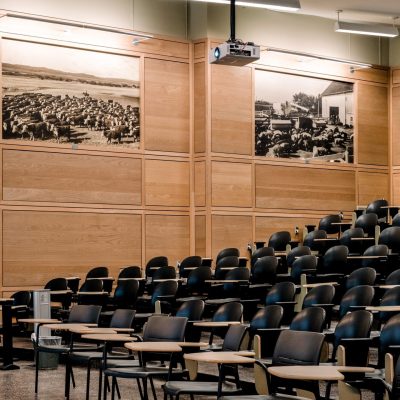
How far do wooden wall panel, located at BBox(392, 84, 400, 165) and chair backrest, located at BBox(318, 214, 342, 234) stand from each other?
3.06 m

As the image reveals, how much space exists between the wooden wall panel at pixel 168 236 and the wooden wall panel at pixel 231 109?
4.70 ft

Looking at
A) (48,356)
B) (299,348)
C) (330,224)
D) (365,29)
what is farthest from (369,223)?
(299,348)

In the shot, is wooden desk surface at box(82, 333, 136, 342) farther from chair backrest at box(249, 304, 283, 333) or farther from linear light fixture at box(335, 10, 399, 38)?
linear light fixture at box(335, 10, 399, 38)

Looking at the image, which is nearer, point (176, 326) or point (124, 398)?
point (176, 326)

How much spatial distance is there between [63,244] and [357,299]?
267 inches

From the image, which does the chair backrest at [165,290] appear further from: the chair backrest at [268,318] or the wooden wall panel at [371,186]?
the wooden wall panel at [371,186]

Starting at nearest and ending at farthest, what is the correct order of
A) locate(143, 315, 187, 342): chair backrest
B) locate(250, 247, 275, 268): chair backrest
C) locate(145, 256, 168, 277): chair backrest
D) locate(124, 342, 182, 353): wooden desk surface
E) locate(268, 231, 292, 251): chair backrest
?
locate(124, 342, 182, 353): wooden desk surface < locate(143, 315, 187, 342): chair backrest < locate(250, 247, 275, 268): chair backrest < locate(145, 256, 168, 277): chair backrest < locate(268, 231, 292, 251): chair backrest

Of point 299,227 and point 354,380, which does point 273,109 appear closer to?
point 299,227

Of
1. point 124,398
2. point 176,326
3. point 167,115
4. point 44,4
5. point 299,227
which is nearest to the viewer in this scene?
point 176,326

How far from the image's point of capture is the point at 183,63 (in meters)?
15.7

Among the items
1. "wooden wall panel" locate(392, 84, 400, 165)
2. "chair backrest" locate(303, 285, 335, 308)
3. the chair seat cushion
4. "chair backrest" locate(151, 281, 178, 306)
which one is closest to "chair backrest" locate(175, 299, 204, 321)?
"chair backrest" locate(303, 285, 335, 308)

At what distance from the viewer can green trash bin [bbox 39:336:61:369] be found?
989cm

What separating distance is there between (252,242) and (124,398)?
25.8ft

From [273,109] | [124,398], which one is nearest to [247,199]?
[273,109]
